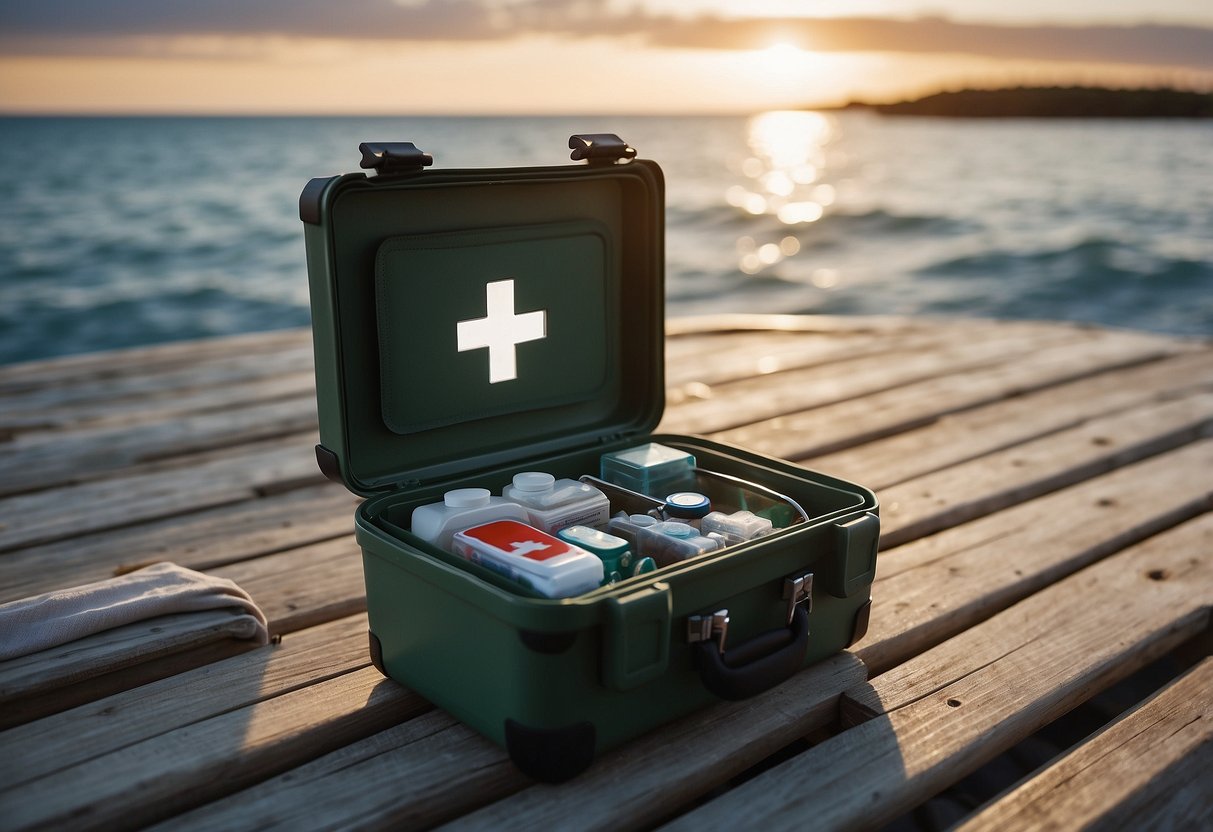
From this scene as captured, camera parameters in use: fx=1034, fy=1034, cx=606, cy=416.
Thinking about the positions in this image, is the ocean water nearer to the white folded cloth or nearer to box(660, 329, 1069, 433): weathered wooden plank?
box(660, 329, 1069, 433): weathered wooden plank

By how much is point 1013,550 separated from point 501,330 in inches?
38.9

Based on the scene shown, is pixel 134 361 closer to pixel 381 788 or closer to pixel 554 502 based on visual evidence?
pixel 554 502

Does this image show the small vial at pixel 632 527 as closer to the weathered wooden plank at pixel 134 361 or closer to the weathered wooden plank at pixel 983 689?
the weathered wooden plank at pixel 983 689

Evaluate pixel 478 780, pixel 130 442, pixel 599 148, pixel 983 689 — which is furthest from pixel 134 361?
pixel 983 689

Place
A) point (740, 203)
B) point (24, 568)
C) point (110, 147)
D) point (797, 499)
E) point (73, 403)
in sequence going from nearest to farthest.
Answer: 1. point (797, 499)
2. point (24, 568)
3. point (73, 403)
4. point (740, 203)
5. point (110, 147)

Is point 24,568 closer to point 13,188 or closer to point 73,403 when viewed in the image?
point 73,403

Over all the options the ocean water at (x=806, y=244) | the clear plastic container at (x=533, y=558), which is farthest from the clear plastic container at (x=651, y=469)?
the ocean water at (x=806, y=244)

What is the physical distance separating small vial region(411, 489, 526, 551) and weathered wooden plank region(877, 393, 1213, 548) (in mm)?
824

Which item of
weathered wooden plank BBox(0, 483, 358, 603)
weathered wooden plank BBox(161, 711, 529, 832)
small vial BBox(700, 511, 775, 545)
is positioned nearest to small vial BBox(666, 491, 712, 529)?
small vial BBox(700, 511, 775, 545)

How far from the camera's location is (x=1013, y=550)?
5.96ft

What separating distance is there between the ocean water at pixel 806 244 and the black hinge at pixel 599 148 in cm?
731

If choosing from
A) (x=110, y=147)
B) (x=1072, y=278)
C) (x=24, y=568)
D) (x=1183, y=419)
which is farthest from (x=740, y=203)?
(x=110, y=147)

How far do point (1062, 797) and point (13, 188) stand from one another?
90.3 feet

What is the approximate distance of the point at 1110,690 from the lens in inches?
72.8
